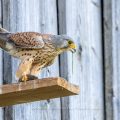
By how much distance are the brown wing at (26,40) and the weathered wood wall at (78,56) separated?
13.4 inches

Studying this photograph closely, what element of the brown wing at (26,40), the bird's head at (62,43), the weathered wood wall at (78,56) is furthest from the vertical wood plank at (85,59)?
the brown wing at (26,40)

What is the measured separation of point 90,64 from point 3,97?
1.29 m

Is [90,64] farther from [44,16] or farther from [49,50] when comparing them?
[49,50]

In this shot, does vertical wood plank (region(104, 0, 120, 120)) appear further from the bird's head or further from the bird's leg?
the bird's leg

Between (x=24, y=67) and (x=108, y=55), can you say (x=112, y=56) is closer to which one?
(x=108, y=55)

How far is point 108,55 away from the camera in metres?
4.56

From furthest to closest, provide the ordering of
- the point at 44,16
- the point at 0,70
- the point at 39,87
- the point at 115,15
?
the point at 115,15
the point at 44,16
the point at 0,70
the point at 39,87

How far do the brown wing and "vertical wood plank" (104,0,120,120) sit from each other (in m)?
1.25

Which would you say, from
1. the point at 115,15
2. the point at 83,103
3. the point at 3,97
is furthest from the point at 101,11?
the point at 3,97

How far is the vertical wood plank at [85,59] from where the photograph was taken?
4160 millimetres

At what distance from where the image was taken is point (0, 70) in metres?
3.69

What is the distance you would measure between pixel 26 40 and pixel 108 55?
50.7 inches

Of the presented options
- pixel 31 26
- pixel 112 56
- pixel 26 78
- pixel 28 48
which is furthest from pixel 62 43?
pixel 112 56

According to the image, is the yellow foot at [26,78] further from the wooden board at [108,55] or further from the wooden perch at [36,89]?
the wooden board at [108,55]
